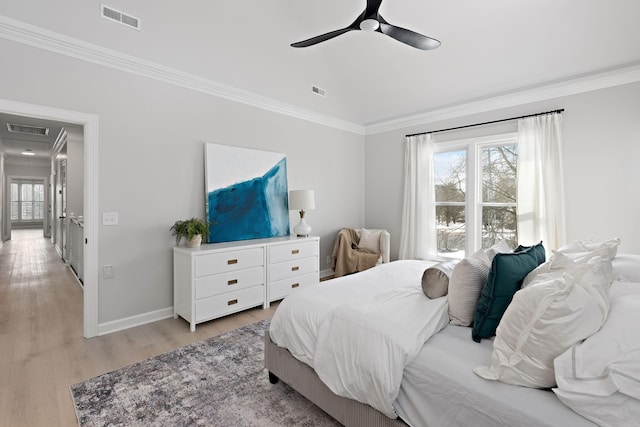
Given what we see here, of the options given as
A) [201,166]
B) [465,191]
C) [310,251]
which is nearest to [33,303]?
[201,166]

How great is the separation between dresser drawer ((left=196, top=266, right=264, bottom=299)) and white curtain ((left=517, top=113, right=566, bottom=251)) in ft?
10.5

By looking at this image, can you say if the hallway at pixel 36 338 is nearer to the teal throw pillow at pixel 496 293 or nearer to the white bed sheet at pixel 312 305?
the white bed sheet at pixel 312 305

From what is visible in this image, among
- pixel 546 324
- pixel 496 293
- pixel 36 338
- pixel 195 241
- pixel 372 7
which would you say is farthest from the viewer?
pixel 195 241

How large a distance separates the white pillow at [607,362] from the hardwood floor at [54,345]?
2.48 metres

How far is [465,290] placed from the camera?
1.68m

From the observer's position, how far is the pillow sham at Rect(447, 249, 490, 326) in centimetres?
167

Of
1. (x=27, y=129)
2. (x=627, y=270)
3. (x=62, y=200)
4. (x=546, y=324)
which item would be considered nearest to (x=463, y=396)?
(x=546, y=324)

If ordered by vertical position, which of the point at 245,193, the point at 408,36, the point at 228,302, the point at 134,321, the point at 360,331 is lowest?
the point at 134,321

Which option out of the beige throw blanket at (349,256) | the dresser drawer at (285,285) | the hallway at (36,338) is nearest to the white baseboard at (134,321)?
the hallway at (36,338)

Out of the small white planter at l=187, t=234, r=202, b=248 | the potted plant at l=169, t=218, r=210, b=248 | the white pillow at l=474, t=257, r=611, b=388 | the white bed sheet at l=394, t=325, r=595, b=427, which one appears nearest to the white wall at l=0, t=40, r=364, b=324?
the potted plant at l=169, t=218, r=210, b=248

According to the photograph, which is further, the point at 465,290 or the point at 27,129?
the point at 27,129

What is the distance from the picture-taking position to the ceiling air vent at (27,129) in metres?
5.26

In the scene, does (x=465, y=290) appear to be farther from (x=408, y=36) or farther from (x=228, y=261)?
(x=228, y=261)

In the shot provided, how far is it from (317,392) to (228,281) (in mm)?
1813
